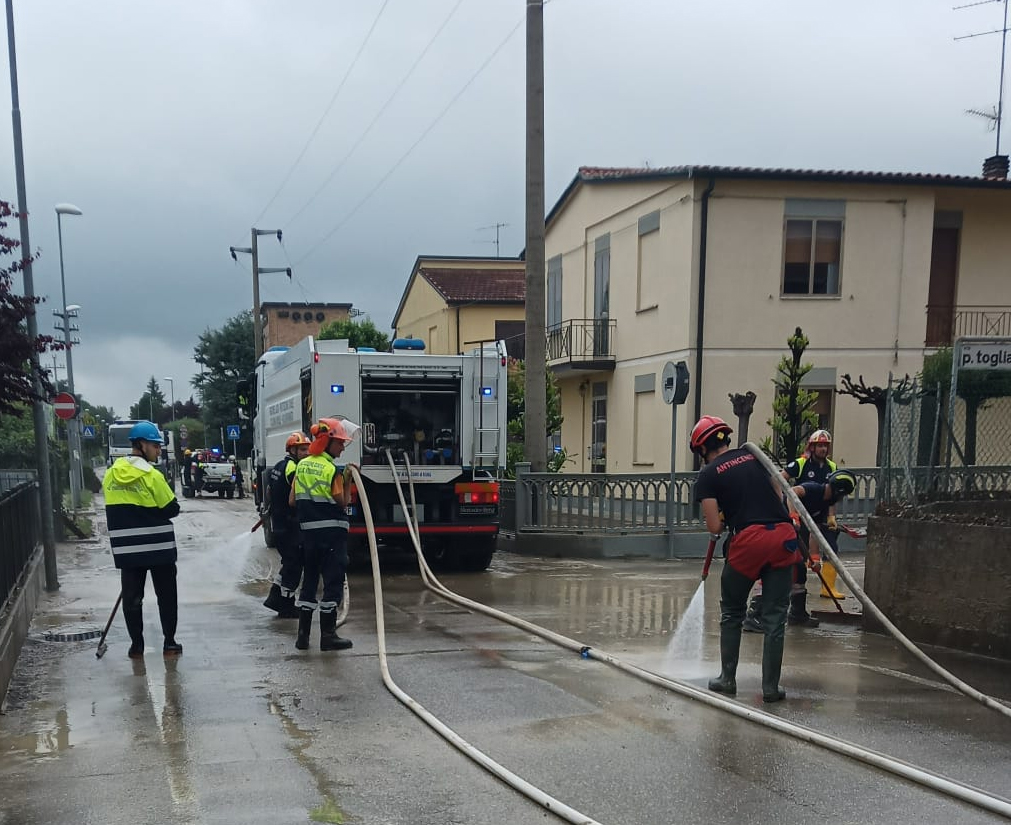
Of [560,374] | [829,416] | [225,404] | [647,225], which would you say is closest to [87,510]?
[560,374]

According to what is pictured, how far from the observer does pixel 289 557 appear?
8820 millimetres

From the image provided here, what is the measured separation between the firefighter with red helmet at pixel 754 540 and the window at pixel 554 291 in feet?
58.4

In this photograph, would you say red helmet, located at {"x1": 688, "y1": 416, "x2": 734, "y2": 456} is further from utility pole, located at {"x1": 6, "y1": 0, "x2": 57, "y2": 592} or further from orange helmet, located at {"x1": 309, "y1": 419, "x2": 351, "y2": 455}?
utility pole, located at {"x1": 6, "y1": 0, "x2": 57, "y2": 592}

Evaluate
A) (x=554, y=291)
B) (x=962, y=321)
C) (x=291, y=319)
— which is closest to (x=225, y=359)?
(x=291, y=319)

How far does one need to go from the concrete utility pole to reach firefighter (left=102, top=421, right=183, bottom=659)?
7.79 m

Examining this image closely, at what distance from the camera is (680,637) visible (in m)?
7.82

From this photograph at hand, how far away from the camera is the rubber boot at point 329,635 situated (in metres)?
7.22

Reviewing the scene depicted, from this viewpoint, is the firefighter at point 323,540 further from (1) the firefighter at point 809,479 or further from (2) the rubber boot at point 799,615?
(2) the rubber boot at point 799,615

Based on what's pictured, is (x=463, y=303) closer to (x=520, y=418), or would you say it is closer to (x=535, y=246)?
(x=520, y=418)

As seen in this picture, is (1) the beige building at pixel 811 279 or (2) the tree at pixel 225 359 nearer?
(1) the beige building at pixel 811 279

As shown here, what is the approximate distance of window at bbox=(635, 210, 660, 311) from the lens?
18.9 metres

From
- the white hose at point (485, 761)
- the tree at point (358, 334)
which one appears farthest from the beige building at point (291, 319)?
the white hose at point (485, 761)

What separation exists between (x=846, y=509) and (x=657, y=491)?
380 centimetres

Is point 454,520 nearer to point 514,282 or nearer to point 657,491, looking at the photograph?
point 657,491
